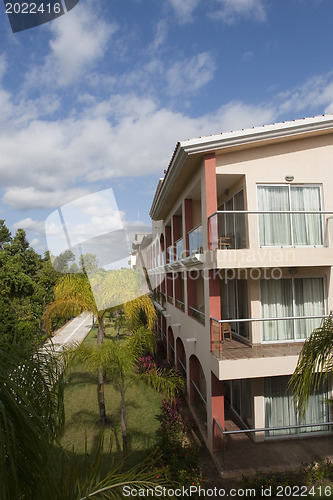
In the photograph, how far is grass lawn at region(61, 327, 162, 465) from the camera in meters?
10.5

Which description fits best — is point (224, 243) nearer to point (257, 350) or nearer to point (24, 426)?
point (257, 350)

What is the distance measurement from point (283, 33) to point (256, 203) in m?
5.56

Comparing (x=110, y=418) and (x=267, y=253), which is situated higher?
(x=267, y=253)

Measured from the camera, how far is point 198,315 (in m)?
11.6

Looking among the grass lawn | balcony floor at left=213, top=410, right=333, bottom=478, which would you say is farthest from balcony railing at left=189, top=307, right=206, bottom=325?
balcony floor at left=213, top=410, right=333, bottom=478

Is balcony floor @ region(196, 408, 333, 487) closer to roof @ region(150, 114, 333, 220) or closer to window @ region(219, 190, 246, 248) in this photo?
window @ region(219, 190, 246, 248)

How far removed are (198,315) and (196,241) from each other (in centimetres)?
267

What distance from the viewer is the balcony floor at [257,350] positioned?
345 inches

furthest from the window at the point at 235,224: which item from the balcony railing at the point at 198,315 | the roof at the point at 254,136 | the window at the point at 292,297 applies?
the balcony railing at the point at 198,315

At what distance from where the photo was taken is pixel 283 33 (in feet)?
34.2

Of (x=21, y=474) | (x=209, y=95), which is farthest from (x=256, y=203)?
(x=21, y=474)

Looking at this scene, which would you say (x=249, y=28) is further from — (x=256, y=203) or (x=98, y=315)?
(x=98, y=315)

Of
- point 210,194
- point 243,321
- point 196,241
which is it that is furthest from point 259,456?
point 210,194

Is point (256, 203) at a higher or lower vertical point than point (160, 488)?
higher
